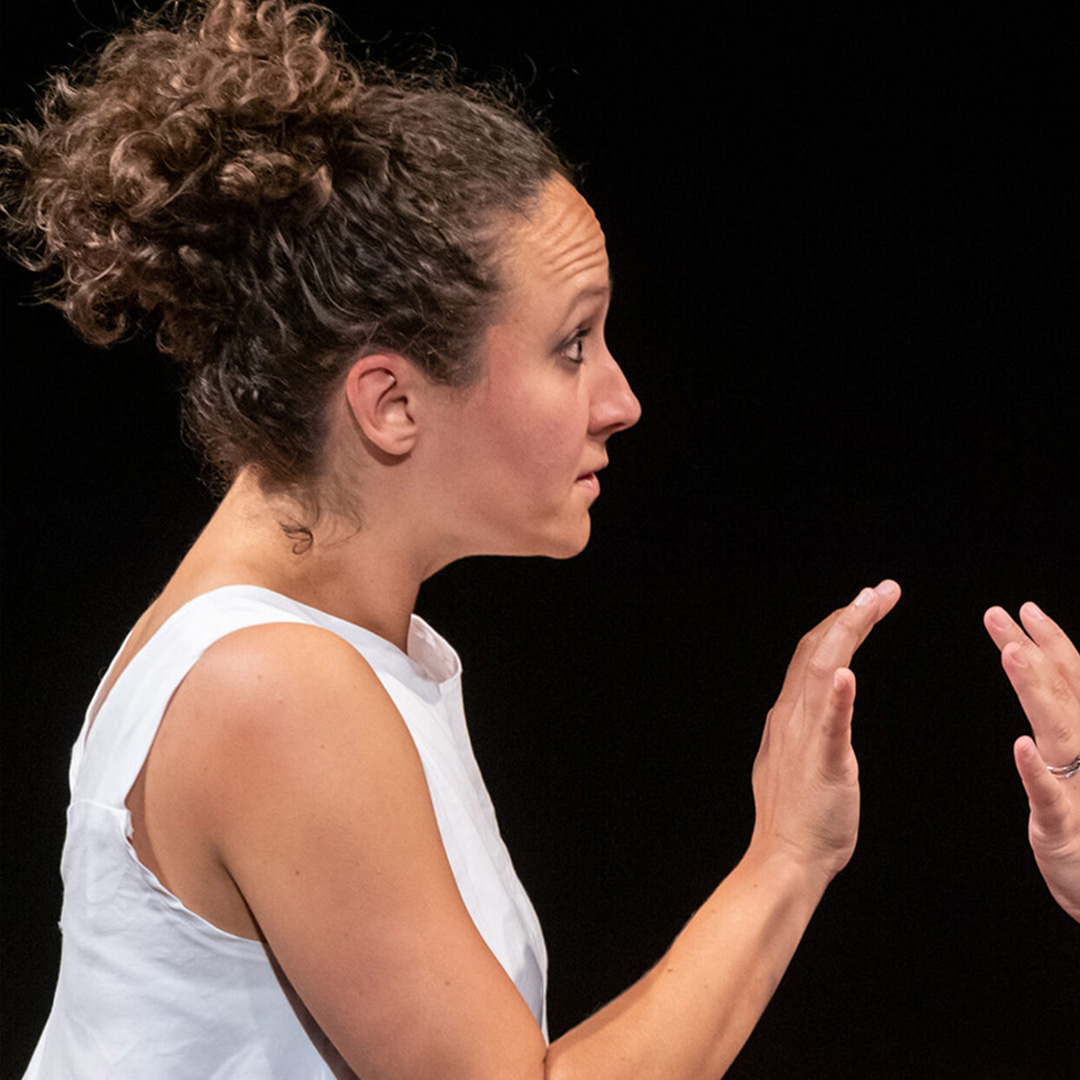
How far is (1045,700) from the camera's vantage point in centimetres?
106

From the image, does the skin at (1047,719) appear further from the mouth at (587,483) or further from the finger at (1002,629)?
the mouth at (587,483)

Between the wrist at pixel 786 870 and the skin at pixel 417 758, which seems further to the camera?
the wrist at pixel 786 870

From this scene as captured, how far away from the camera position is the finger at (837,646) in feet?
3.14

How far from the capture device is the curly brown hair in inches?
36.3

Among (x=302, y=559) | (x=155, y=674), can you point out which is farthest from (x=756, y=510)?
(x=155, y=674)

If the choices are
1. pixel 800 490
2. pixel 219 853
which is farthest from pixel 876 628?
pixel 219 853

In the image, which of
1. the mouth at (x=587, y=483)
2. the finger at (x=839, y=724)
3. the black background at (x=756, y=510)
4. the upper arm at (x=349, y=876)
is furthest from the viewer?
the black background at (x=756, y=510)

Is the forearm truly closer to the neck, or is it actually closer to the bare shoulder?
the bare shoulder

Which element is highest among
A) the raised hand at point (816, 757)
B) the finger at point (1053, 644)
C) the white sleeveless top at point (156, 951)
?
the finger at point (1053, 644)

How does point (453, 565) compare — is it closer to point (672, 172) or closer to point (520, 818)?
point (520, 818)

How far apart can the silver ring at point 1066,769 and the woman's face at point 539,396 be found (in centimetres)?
46

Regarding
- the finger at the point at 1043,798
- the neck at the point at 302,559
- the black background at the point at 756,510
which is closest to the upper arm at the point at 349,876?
the neck at the point at 302,559

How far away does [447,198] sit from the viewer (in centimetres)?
94

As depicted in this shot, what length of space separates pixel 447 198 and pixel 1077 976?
55.3 inches
